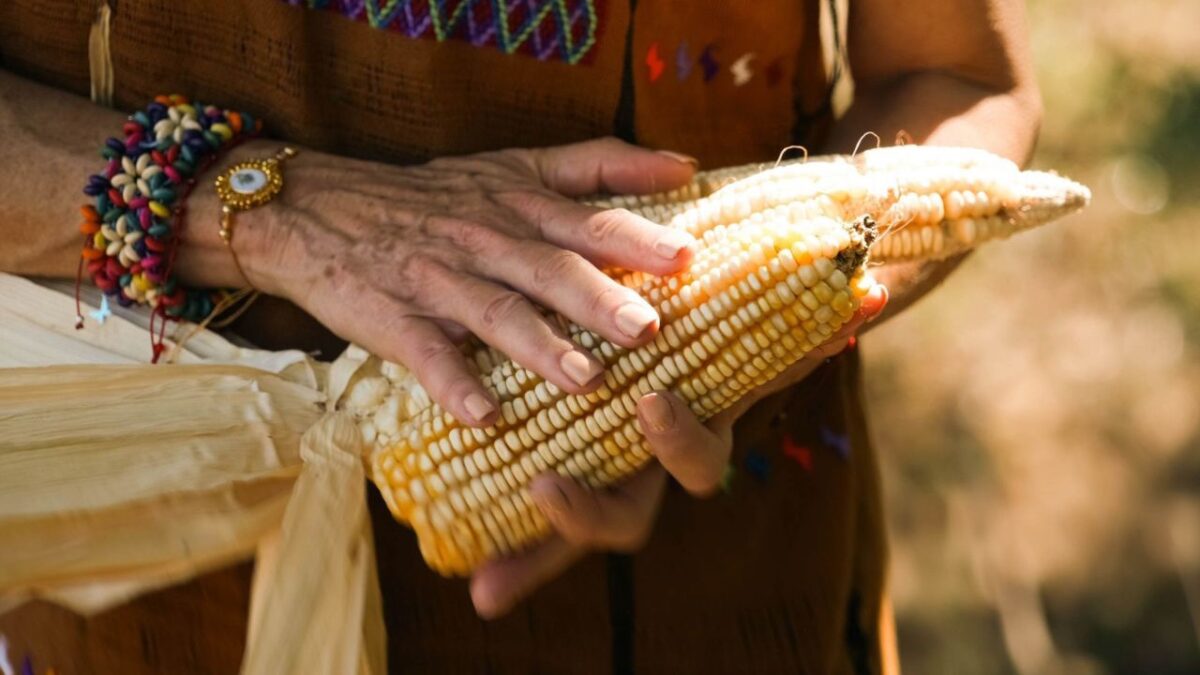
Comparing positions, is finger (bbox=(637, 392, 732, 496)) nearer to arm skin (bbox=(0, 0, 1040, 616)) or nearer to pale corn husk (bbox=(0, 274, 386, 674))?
arm skin (bbox=(0, 0, 1040, 616))

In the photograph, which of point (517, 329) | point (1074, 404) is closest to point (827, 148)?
point (517, 329)

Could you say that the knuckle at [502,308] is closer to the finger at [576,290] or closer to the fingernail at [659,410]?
the finger at [576,290]

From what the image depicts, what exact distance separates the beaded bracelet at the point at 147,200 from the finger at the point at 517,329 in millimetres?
283

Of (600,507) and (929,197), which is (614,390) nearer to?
(600,507)

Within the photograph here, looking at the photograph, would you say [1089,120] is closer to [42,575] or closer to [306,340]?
[306,340]

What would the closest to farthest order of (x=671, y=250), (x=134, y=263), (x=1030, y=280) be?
(x=671, y=250)
(x=134, y=263)
(x=1030, y=280)

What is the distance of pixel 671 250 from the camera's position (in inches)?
41.1

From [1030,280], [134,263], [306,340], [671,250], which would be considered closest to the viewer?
[671,250]

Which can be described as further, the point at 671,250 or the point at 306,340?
the point at 306,340

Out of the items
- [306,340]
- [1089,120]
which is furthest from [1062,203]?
[1089,120]

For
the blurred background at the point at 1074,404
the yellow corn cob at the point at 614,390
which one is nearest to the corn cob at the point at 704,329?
the yellow corn cob at the point at 614,390

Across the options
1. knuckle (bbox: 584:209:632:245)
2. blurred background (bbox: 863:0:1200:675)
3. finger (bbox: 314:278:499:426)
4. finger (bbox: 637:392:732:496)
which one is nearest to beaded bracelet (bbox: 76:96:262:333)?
finger (bbox: 314:278:499:426)

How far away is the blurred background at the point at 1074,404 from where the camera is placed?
296 cm

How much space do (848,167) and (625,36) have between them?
29cm
